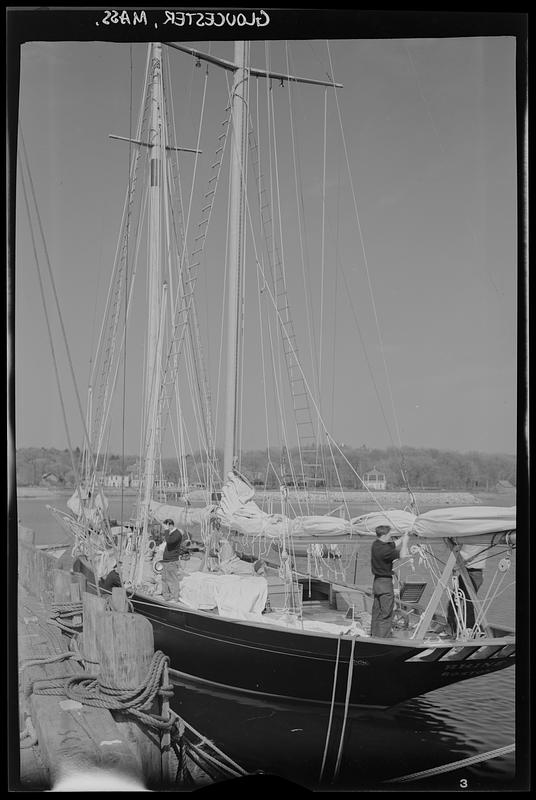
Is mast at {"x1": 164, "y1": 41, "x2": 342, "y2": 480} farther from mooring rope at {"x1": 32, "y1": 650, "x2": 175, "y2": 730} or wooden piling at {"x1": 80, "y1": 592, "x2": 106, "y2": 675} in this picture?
mooring rope at {"x1": 32, "y1": 650, "x2": 175, "y2": 730}

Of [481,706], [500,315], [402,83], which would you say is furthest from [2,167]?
[481,706]

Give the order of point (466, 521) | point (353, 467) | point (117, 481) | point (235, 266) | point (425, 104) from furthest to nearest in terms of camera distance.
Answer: point (235, 266) → point (117, 481) → point (353, 467) → point (425, 104) → point (466, 521)

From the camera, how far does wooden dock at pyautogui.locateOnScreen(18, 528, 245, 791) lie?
3.46 meters

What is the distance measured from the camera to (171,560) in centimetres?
420

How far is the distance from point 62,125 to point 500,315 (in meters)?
2.31

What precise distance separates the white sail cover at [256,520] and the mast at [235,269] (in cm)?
14

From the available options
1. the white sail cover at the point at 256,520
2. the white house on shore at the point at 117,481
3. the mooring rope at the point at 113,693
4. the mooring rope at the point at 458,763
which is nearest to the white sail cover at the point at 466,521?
the white sail cover at the point at 256,520

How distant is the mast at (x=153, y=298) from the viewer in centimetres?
404

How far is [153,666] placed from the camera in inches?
143

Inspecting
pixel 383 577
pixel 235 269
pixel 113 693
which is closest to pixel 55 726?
pixel 113 693

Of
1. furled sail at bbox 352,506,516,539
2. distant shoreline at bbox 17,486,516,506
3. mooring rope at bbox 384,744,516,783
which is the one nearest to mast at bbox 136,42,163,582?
distant shoreline at bbox 17,486,516,506

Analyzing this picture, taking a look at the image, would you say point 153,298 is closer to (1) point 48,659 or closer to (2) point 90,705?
(1) point 48,659

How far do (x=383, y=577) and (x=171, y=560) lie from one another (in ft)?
3.95

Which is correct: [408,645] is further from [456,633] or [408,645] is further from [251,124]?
[251,124]
